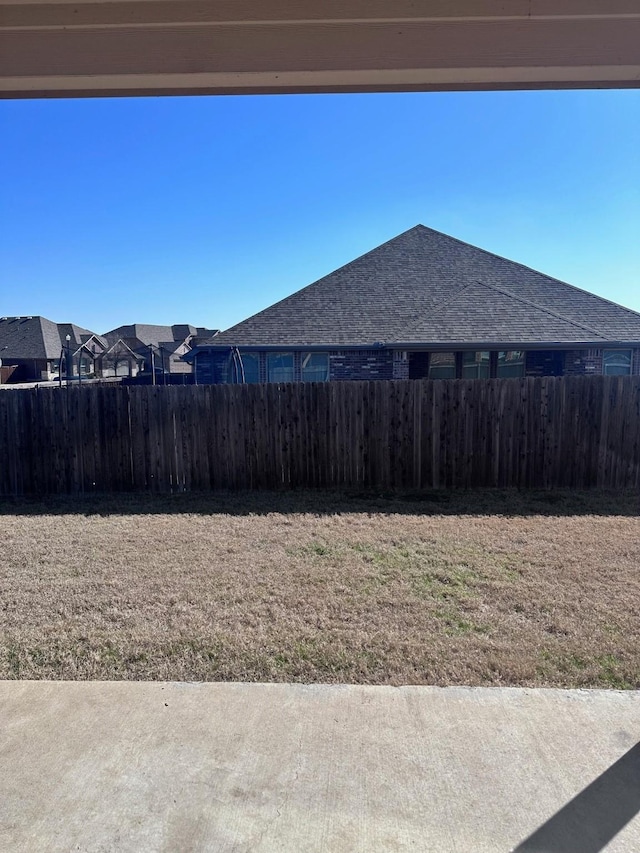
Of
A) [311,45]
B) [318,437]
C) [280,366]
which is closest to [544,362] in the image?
[280,366]

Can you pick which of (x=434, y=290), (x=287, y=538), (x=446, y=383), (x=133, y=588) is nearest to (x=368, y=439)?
(x=446, y=383)

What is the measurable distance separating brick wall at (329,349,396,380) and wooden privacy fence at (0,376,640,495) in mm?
7027

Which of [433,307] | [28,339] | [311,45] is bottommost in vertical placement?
[311,45]

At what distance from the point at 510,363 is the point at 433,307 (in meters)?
2.77

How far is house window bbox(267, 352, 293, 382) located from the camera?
16.2 metres

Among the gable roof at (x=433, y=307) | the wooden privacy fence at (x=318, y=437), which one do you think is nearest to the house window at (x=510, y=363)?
the gable roof at (x=433, y=307)

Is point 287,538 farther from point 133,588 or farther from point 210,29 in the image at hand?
point 210,29

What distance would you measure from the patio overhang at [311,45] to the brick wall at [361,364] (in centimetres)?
1224

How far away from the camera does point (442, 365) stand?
15.5 m

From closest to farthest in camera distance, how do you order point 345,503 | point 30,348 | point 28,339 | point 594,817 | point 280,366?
point 594,817 → point 345,503 → point 280,366 → point 30,348 → point 28,339

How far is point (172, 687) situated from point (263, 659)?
0.55 metres

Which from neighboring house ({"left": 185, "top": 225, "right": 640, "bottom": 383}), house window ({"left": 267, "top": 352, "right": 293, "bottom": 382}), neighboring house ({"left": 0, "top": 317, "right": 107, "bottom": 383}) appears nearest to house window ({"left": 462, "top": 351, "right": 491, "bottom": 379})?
neighboring house ({"left": 185, "top": 225, "right": 640, "bottom": 383})

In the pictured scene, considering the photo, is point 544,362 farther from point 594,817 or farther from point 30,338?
point 30,338

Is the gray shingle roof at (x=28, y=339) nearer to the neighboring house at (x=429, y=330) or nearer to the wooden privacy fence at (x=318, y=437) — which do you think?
the neighboring house at (x=429, y=330)
